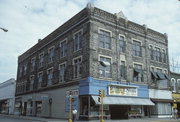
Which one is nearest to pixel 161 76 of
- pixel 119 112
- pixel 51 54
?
pixel 119 112

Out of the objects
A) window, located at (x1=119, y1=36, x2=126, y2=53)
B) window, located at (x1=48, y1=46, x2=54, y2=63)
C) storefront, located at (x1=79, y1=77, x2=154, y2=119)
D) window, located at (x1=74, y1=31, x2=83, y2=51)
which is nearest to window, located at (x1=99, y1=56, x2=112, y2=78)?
storefront, located at (x1=79, y1=77, x2=154, y2=119)

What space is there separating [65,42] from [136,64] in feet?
35.9

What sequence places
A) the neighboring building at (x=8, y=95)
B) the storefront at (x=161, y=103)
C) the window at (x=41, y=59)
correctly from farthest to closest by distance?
the neighboring building at (x=8, y=95)
the window at (x=41, y=59)
the storefront at (x=161, y=103)

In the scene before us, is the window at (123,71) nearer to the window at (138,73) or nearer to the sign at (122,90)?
the sign at (122,90)

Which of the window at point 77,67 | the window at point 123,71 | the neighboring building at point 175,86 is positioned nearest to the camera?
the window at point 77,67

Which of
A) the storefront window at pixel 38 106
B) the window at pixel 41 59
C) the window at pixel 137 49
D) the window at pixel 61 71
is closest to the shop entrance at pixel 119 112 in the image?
the window at pixel 137 49

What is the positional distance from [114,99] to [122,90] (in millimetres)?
2169

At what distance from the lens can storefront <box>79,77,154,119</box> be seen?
25.8 meters

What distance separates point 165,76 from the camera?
115ft

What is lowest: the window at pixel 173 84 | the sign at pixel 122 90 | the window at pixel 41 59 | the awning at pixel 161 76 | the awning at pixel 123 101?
the awning at pixel 123 101

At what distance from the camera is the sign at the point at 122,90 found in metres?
27.7

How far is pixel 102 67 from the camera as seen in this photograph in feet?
90.8

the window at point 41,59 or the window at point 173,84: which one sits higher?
the window at point 41,59

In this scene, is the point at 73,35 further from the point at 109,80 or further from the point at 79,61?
the point at 109,80
